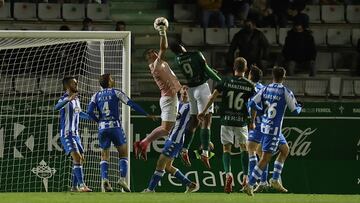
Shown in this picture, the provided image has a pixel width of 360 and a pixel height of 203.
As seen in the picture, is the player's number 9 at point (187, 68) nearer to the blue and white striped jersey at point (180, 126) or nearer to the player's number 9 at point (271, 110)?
the blue and white striped jersey at point (180, 126)

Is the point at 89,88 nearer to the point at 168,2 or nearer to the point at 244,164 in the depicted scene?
the point at 244,164

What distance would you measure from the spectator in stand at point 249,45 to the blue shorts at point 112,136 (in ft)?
22.0

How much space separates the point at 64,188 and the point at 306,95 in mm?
5855

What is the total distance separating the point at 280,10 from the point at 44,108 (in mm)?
7970

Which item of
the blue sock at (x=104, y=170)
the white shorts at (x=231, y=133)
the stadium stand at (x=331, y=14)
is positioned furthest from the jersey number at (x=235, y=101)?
the stadium stand at (x=331, y=14)

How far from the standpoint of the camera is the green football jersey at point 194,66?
63.9 feet

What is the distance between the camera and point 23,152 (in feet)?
75.6

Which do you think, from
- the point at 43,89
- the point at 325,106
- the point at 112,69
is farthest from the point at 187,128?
the point at 325,106

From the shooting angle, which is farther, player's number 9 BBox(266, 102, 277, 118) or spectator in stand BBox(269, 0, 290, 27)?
spectator in stand BBox(269, 0, 290, 27)

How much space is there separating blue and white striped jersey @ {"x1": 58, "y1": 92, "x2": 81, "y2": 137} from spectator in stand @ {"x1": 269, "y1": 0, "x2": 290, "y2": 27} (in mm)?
8793

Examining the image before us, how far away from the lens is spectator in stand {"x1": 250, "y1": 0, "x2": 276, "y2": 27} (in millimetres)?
28172

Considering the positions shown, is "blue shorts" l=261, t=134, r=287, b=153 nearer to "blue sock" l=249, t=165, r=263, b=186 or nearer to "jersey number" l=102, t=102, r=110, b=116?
"blue sock" l=249, t=165, r=263, b=186

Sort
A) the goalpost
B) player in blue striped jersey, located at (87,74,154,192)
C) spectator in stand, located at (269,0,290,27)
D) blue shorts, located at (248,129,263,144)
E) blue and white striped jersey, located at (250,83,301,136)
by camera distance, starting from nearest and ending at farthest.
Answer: blue and white striped jersey, located at (250,83,301,136), blue shorts, located at (248,129,263,144), player in blue striped jersey, located at (87,74,154,192), the goalpost, spectator in stand, located at (269,0,290,27)

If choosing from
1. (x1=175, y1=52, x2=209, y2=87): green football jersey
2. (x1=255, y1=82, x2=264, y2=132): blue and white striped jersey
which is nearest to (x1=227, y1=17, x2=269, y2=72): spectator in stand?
(x1=255, y1=82, x2=264, y2=132): blue and white striped jersey
